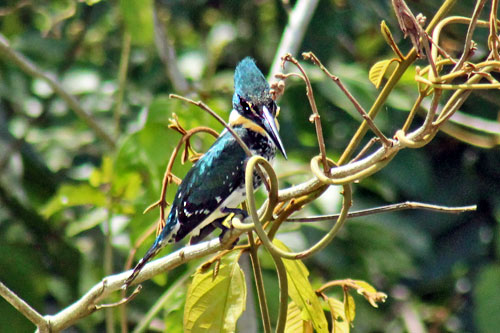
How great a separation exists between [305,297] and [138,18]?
4.63 ft

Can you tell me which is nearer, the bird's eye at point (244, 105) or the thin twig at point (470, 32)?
the thin twig at point (470, 32)

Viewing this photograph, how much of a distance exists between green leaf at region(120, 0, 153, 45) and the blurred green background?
86mm

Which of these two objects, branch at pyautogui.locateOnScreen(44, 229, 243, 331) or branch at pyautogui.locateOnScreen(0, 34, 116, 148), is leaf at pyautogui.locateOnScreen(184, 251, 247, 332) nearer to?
branch at pyautogui.locateOnScreen(44, 229, 243, 331)

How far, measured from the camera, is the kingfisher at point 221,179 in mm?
2078

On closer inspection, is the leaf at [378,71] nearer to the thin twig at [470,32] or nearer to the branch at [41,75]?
the thin twig at [470,32]

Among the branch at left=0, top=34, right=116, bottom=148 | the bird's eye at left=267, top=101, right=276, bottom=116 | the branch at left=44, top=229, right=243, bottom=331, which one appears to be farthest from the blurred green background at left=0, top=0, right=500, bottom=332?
the branch at left=44, top=229, right=243, bottom=331

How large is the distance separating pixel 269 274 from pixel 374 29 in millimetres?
1642

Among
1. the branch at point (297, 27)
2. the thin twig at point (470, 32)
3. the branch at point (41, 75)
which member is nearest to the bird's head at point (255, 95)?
the thin twig at point (470, 32)

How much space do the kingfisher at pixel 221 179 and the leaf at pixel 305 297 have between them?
511mm

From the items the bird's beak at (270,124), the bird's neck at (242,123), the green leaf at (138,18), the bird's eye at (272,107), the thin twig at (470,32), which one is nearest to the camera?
the thin twig at (470,32)

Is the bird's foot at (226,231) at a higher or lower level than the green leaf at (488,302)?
higher

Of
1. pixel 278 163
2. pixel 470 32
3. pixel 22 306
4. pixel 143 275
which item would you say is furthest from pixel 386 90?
pixel 278 163

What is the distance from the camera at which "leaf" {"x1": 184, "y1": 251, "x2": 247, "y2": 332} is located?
62.0 inches

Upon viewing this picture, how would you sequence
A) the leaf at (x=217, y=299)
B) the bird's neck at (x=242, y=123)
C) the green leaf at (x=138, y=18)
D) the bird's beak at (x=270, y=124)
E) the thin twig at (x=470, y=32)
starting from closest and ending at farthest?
the thin twig at (x=470, y=32) → the leaf at (x=217, y=299) → the bird's beak at (x=270, y=124) → the bird's neck at (x=242, y=123) → the green leaf at (x=138, y=18)
